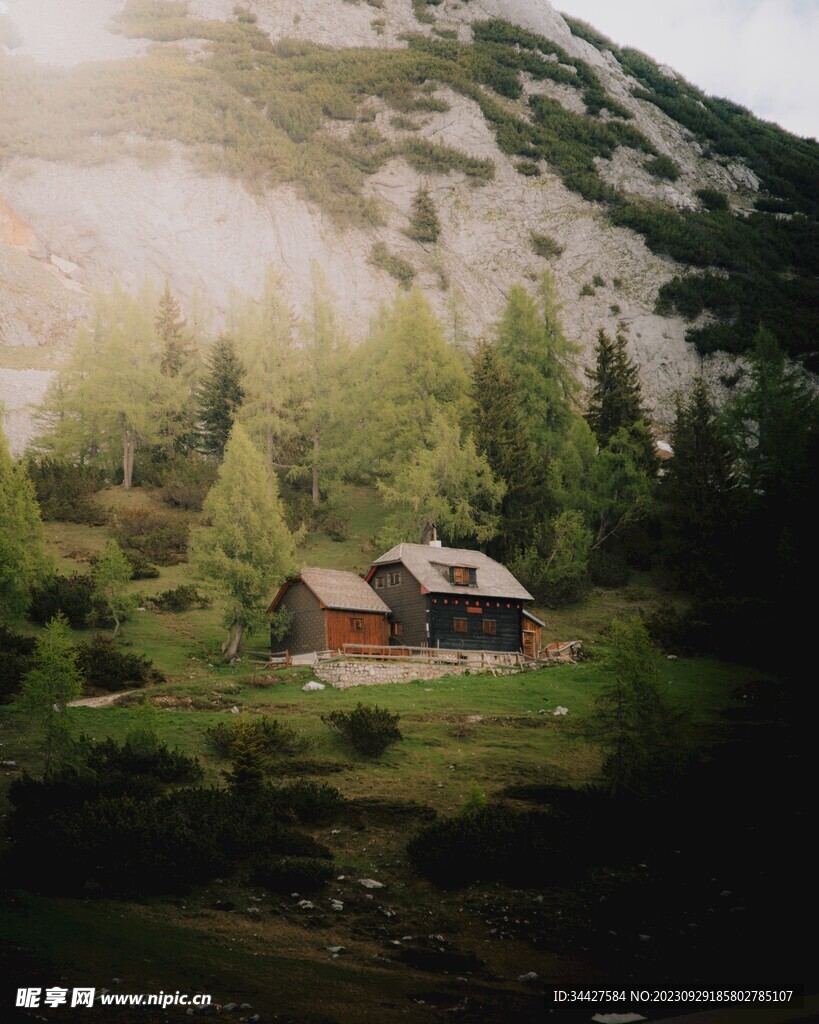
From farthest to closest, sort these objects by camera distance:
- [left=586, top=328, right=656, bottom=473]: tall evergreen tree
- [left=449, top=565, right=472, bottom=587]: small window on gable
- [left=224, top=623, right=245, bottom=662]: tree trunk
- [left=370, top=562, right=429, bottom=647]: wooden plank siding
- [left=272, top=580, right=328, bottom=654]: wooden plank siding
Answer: [left=586, top=328, right=656, bottom=473]: tall evergreen tree, [left=449, top=565, right=472, bottom=587]: small window on gable, [left=370, top=562, right=429, bottom=647]: wooden plank siding, [left=272, top=580, right=328, bottom=654]: wooden plank siding, [left=224, top=623, right=245, bottom=662]: tree trunk

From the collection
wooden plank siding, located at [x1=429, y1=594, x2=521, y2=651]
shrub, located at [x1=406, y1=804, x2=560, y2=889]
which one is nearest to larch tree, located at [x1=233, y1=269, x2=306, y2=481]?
wooden plank siding, located at [x1=429, y1=594, x2=521, y2=651]

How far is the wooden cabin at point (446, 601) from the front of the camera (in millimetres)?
40781

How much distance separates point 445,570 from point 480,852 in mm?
25931

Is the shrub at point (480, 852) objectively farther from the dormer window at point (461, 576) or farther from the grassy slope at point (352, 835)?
the dormer window at point (461, 576)

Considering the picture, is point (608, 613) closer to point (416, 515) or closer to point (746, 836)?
point (416, 515)

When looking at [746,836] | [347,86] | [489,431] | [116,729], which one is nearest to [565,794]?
[746,836]

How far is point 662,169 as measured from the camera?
10981 cm

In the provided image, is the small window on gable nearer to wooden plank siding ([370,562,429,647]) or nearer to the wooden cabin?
the wooden cabin

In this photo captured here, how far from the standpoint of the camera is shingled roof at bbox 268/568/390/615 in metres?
39.2

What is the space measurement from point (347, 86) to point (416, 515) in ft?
292

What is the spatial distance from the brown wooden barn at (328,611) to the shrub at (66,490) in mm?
16654

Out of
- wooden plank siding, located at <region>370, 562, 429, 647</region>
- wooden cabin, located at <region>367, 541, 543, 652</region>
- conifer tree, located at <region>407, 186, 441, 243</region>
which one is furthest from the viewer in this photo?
conifer tree, located at <region>407, 186, 441, 243</region>

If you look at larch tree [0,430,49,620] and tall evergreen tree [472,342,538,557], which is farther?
tall evergreen tree [472,342,538,557]

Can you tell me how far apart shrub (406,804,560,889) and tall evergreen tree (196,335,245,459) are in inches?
1852
